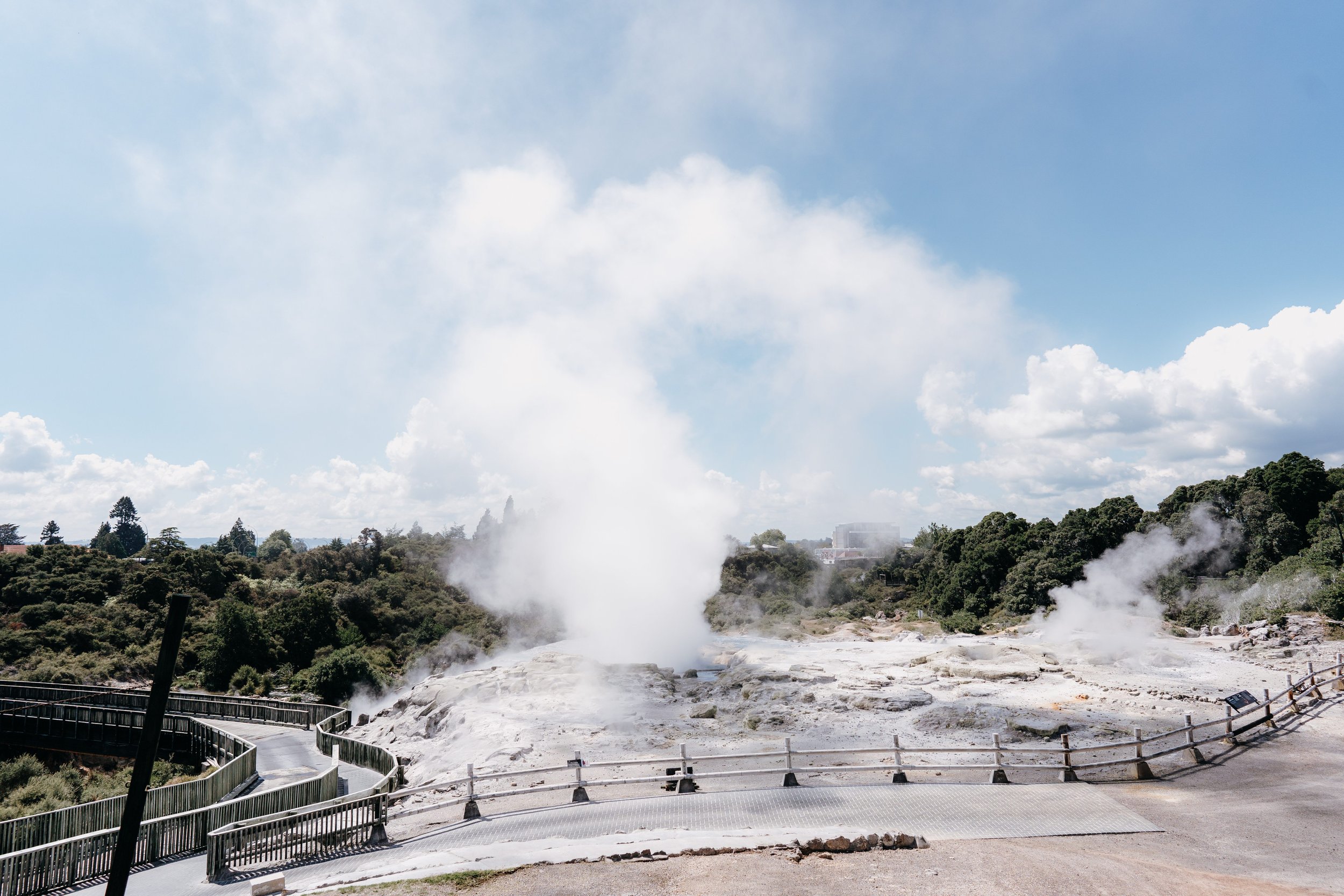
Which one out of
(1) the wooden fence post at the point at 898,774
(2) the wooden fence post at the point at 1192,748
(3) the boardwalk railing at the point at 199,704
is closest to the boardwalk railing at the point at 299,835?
(1) the wooden fence post at the point at 898,774

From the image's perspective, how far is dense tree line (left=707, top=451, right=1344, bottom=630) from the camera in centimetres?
5212

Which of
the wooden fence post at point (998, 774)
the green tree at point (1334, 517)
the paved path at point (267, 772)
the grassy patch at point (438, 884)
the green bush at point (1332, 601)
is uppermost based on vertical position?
the green tree at point (1334, 517)

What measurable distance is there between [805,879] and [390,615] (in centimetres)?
6358

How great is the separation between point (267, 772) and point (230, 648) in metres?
32.9

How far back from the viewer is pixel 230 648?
174 ft

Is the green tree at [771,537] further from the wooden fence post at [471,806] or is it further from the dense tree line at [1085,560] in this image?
the wooden fence post at [471,806]

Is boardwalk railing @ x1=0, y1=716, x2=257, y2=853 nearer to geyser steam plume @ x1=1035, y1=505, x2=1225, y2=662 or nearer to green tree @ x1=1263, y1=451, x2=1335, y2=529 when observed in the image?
geyser steam plume @ x1=1035, y1=505, x2=1225, y2=662

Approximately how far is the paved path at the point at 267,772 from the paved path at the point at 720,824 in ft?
0.22

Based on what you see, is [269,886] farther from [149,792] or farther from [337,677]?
[337,677]

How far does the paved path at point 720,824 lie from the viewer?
13.0 meters

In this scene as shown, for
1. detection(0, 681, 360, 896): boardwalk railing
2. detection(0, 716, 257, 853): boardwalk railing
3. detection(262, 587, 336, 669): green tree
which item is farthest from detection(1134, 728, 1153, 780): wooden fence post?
detection(262, 587, 336, 669): green tree

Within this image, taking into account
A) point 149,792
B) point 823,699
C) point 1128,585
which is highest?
point 1128,585

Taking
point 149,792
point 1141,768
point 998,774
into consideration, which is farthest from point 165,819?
point 1141,768

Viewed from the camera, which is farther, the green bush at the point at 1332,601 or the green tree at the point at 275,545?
the green tree at the point at 275,545
